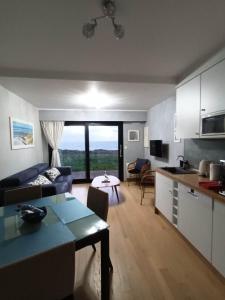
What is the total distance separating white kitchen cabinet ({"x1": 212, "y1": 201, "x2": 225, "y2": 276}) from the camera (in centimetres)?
171

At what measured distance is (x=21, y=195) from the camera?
214 cm

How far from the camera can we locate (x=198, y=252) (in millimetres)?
2166

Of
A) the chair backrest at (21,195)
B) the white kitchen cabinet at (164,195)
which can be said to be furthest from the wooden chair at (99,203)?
the white kitchen cabinet at (164,195)

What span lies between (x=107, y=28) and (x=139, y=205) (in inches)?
128

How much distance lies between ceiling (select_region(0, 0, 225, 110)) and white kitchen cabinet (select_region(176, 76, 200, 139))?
0.24 m

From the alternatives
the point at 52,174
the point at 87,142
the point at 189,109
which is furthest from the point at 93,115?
the point at 189,109

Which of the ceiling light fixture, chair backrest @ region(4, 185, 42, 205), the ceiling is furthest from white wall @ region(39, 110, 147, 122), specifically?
the ceiling light fixture

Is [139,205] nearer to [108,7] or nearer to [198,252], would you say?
[198,252]

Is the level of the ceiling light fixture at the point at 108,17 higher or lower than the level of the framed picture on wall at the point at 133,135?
higher

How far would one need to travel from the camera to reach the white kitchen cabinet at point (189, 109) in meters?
2.57

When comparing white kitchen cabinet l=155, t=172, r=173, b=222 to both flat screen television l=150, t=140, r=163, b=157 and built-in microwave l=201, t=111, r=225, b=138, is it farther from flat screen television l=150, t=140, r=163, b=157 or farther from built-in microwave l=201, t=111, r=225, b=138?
flat screen television l=150, t=140, r=163, b=157

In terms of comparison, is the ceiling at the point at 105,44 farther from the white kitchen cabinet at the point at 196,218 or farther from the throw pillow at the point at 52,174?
the throw pillow at the point at 52,174

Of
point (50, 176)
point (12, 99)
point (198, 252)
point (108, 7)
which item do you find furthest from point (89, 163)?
point (108, 7)

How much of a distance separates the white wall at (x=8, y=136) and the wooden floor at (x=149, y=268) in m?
2.16
